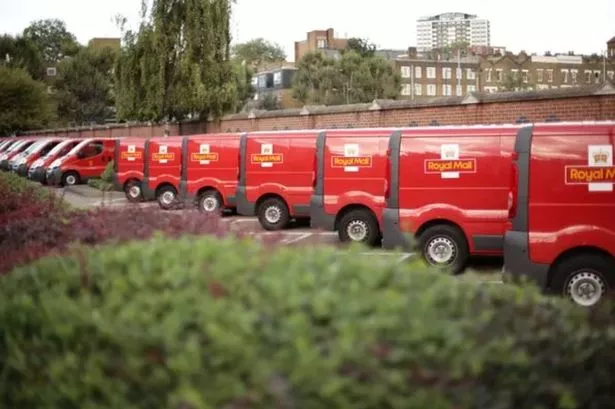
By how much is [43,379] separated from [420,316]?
5.01ft

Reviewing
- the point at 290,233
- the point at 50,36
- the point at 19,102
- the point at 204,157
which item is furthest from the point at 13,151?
the point at 50,36

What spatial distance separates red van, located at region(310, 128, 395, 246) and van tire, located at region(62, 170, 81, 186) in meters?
20.8

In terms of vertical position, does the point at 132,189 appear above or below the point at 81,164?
below

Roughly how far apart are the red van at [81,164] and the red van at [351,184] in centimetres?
2029

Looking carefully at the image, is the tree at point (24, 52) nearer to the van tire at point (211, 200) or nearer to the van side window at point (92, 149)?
the van side window at point (92, 149)

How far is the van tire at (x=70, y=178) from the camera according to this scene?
37.0m

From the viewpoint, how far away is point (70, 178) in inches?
1465

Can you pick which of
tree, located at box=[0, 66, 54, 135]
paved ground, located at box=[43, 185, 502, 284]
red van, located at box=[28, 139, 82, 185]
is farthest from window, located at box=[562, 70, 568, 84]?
paved ground, located at box=[43, 185, 502, 284]

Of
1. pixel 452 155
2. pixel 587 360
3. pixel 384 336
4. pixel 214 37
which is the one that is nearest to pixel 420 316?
pixel 384 336

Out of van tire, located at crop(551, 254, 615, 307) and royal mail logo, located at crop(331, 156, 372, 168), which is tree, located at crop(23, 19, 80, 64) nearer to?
royal mail logo, located at crop(331, 156, 372, 168)

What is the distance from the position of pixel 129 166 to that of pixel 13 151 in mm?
18074

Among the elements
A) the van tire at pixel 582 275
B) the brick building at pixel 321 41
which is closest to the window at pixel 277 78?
the brick building at pixel 321 41

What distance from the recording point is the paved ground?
5.61 metres

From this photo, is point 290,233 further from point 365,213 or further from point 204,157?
point 204,157
